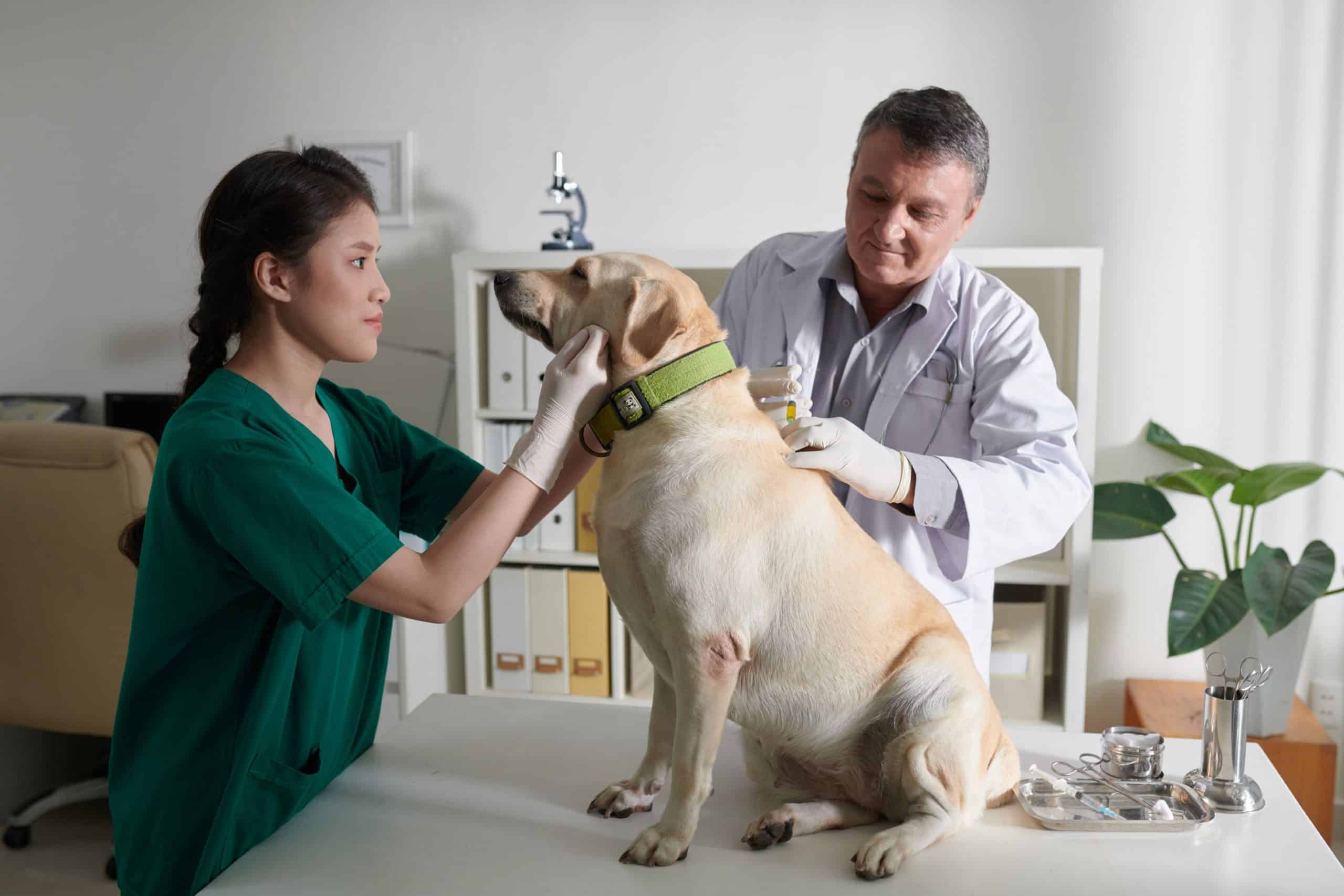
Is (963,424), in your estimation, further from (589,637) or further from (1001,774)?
(589,637)

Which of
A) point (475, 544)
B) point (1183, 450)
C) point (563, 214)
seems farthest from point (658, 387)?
point (1183, 450)

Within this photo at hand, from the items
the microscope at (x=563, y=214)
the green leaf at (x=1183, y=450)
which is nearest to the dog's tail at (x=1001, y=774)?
the green leaf at (x=1183, y=450)

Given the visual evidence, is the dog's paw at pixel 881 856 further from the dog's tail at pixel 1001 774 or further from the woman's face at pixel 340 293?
the woman's face at pixel 340 293

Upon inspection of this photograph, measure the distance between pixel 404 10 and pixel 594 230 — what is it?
0.89 metres

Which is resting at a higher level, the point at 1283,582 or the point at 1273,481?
the point at 1273,481

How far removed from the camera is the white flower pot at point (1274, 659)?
2412 mm

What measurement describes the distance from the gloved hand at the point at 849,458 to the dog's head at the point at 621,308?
169 millimetres

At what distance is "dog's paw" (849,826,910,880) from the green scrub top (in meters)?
0.59

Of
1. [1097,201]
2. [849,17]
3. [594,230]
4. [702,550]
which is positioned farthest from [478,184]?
[702,550]

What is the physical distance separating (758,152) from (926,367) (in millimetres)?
1449

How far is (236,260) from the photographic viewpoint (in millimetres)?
1239

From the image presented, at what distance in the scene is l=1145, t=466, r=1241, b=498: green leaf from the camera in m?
2.51

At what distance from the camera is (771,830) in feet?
3.72

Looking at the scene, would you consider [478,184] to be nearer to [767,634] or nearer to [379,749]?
[379,749]
